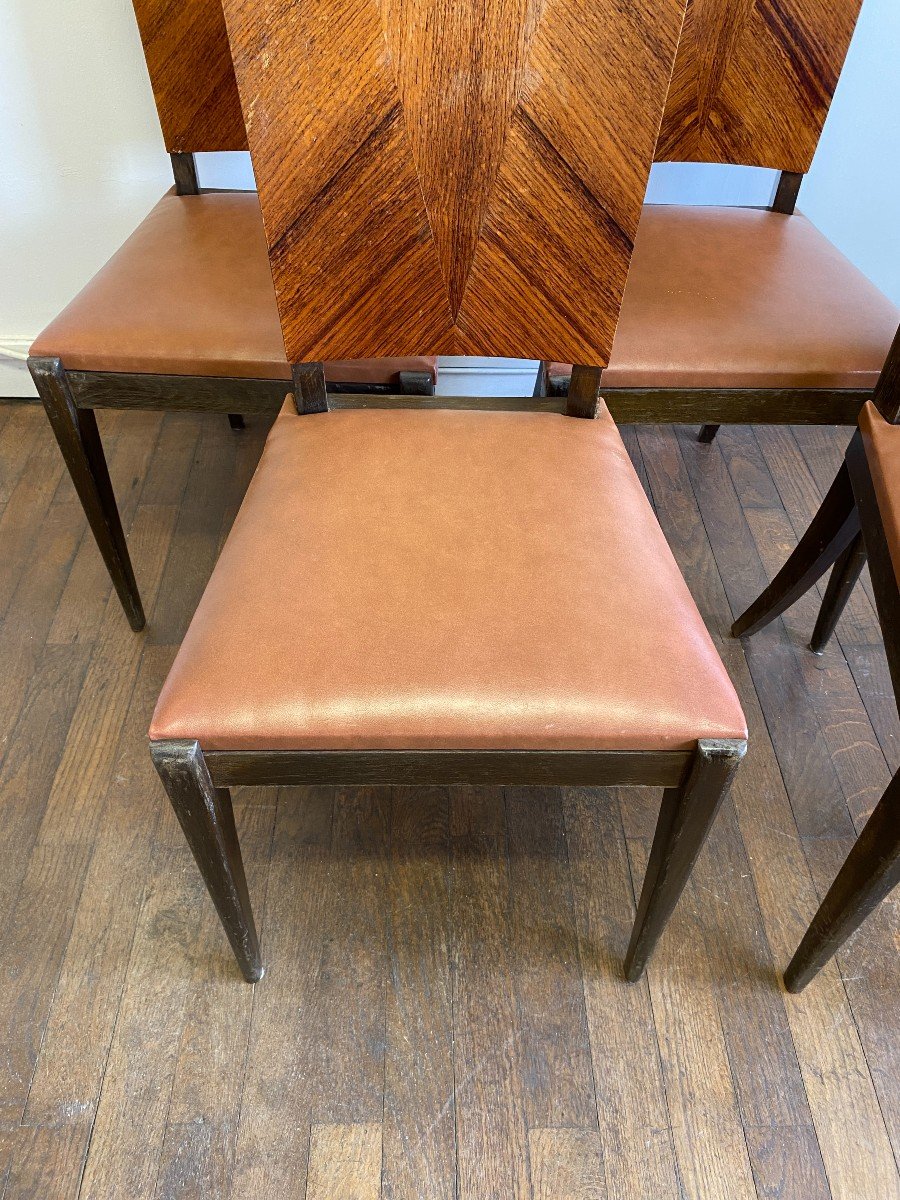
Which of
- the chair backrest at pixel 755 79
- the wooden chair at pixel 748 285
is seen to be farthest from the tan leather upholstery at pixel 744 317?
the chair backrest at pixel 755 79

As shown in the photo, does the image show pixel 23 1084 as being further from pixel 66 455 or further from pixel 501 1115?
pixel 66 455

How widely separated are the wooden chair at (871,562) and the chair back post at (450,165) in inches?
12.5

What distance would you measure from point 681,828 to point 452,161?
0.66 metres

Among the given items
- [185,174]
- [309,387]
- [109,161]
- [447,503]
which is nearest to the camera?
[447,503]

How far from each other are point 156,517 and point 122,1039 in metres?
0.91

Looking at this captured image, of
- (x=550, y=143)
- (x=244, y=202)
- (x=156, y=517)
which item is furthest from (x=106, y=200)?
(x=550, y=143)

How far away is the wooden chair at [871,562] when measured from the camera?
85cm

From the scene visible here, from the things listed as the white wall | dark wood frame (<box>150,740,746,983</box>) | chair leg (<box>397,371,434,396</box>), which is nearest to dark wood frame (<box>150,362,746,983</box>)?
dark wood frame (<box>150,740,746,983</box>)

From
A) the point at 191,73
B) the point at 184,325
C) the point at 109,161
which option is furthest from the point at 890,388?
the point at 109,161

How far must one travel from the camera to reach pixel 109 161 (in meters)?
1.53

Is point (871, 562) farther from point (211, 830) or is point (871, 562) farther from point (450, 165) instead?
point (211, 830)

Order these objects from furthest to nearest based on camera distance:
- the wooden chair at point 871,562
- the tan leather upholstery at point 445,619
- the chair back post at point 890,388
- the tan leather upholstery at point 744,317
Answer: the tan leather upholstery at point 744,317 < the chair back post at point 890,388 < the wooden chair at point 871,562 < the tan leather upholstery at point 445,619

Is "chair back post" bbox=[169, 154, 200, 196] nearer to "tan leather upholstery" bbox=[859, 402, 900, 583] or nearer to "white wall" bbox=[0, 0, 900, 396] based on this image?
"white wall" bbox=[0, 0, 900, 396]

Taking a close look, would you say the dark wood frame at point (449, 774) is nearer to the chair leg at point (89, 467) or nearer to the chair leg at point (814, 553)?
the chair leg at point (814, 553)
